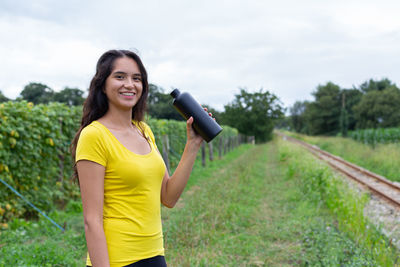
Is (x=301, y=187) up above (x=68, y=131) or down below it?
below

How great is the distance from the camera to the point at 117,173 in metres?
1.48

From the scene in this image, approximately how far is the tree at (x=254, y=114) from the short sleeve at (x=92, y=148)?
45287mm

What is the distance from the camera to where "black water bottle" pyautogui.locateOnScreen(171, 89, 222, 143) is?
72.1 inches

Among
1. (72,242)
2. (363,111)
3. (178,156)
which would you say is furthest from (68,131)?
(363,111)

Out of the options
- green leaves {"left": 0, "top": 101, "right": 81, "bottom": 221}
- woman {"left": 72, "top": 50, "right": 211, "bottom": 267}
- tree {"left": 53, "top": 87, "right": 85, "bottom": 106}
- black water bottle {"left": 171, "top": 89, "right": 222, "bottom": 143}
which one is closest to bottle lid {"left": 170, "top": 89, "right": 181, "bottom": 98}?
black water bottle {"left": 171, "top": 89, "right": 222, "bottom": 143}

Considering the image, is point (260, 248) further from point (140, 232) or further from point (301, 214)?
point (140, 232)

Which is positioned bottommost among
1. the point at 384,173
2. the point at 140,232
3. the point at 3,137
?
the point at 384,173

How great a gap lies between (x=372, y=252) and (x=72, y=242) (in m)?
4.07

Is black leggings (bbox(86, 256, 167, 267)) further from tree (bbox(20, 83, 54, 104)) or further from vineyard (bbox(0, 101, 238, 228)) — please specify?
tree (bbox(20, 83, 54, 104))

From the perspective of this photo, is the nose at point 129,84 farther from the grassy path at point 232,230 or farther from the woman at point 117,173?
the grassy path at point 232,230

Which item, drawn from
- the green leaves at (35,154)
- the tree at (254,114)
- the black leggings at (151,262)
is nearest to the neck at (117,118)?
A: the black leggings at (151,262)

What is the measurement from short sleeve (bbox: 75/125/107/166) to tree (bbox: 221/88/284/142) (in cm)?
4529

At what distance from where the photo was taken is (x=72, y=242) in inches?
179

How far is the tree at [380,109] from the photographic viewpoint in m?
42.0
